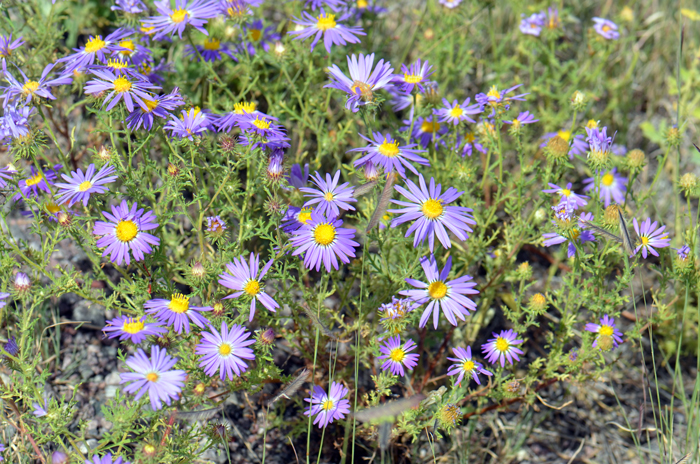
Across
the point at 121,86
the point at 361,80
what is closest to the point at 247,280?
the point at 121,86

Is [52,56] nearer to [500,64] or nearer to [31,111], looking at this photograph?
[31,111]

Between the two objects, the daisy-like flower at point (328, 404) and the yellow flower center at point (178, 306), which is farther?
the daisy-like flower at point (328, 404)

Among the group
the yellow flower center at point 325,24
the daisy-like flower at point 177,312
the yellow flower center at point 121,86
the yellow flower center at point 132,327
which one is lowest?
the yellow flower center at point 132,327

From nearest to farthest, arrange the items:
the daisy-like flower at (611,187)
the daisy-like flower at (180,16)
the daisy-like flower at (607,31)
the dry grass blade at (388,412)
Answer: the dry grass blade at (388,412) < the daisy-like flower at (180,16) < the daisy-like flower at (611,187) < the daisy-like flower at (607,31)

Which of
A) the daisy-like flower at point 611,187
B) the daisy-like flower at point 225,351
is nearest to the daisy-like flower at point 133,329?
the daisy-like flower at point 225,351

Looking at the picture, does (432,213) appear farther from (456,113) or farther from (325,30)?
(325,30)

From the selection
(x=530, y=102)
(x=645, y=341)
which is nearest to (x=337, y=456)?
(x=645, y=341)

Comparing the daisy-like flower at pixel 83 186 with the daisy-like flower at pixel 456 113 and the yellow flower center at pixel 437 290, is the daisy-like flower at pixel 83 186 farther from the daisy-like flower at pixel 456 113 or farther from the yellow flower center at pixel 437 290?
the daisy-like flower at pixel 456 113

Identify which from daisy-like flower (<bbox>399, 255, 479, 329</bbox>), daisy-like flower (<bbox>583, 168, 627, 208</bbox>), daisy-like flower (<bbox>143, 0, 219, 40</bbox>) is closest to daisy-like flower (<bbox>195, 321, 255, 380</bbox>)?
daisy-like flower (<bbox>399, 255, 479, 329</bbox>)
